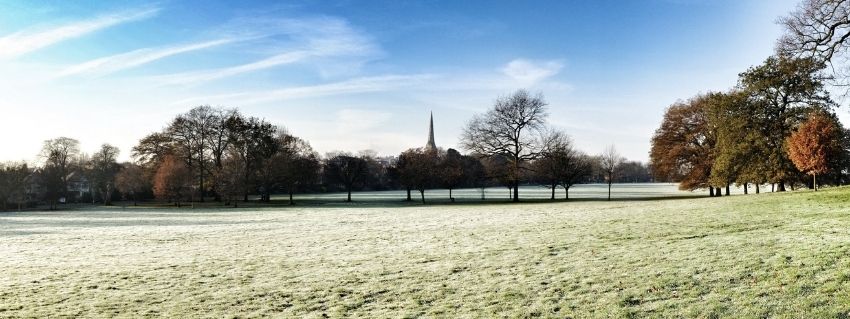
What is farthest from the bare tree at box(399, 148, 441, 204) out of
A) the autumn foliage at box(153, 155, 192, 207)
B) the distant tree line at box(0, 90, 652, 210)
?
the autumn foliage at box(153, 155, 192, 207)

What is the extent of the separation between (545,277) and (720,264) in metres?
4.42

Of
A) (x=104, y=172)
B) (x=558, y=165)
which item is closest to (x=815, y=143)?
(x=558, y=165)

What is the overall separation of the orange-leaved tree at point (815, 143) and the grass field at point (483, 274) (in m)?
17.0

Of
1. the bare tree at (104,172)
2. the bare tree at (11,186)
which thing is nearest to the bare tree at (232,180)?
the bare tree at (104,172)

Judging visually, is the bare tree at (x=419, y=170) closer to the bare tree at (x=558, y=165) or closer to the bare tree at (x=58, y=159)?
the bare tree at (x=558, y=165)

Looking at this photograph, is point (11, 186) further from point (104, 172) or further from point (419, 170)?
point (419, 170)

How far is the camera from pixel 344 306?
11391 millimetres

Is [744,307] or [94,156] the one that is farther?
[94,156]

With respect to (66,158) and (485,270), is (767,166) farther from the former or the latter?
(66,158)

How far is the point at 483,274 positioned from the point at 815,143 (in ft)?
120

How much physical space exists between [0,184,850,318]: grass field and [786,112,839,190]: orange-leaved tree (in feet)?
55.8

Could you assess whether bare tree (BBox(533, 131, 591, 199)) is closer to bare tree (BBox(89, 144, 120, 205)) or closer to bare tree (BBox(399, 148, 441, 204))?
bare tree (BBox(399, 148, 441, 204))

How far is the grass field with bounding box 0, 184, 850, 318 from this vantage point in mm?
10188

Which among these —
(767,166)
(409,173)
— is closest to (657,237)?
(767,166)
